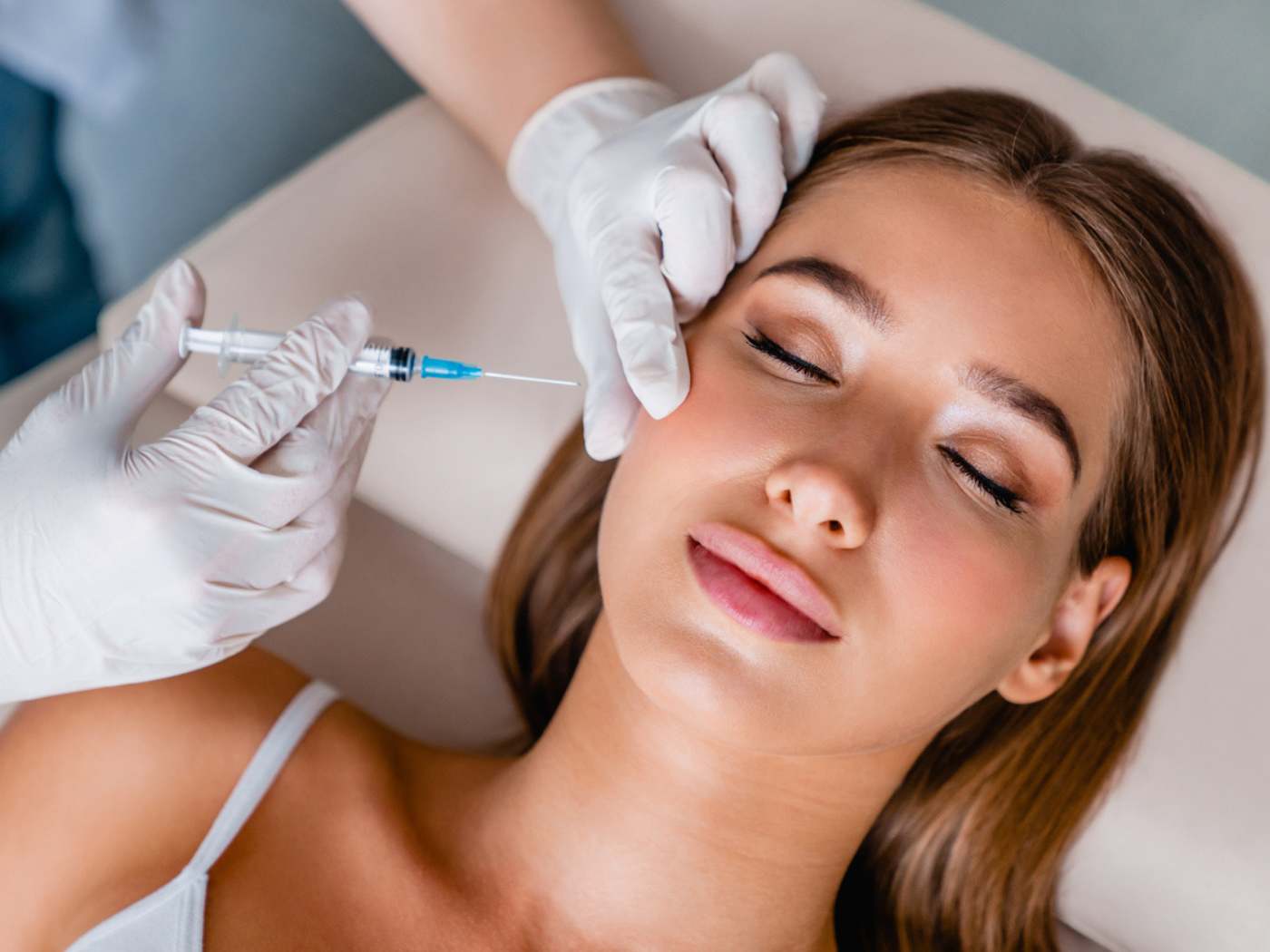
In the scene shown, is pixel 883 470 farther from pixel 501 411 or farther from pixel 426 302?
pixel 426 302

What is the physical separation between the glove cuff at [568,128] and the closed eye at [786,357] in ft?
1.83

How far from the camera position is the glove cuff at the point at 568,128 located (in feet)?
5.59

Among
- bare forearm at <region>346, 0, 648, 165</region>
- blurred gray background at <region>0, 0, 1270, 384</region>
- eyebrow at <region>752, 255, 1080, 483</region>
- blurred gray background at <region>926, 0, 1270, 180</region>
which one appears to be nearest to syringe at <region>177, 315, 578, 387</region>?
eyebrow at <region>752, 255, 1080, 483</region>

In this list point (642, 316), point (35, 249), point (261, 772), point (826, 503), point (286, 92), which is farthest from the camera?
point (35, 249)

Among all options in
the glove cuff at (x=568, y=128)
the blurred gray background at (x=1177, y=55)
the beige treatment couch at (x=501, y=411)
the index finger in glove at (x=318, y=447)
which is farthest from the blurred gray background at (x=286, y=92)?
the index finger in glove at (x=318, y=447)

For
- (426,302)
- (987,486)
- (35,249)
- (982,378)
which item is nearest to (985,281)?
(982,378)

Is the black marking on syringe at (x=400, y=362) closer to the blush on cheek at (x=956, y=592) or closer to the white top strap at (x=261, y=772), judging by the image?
the white top strap at (x=261, y=772)

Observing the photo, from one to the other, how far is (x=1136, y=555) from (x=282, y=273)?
1.35 m

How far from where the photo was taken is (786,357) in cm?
122

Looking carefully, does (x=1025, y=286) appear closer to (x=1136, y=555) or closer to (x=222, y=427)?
(x=1136, y=555)

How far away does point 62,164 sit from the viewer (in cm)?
217

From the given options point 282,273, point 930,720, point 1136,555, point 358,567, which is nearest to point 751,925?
point 930,720

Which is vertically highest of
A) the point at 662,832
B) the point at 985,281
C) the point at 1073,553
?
the point at 985,281

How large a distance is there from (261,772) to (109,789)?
0.59 ft
